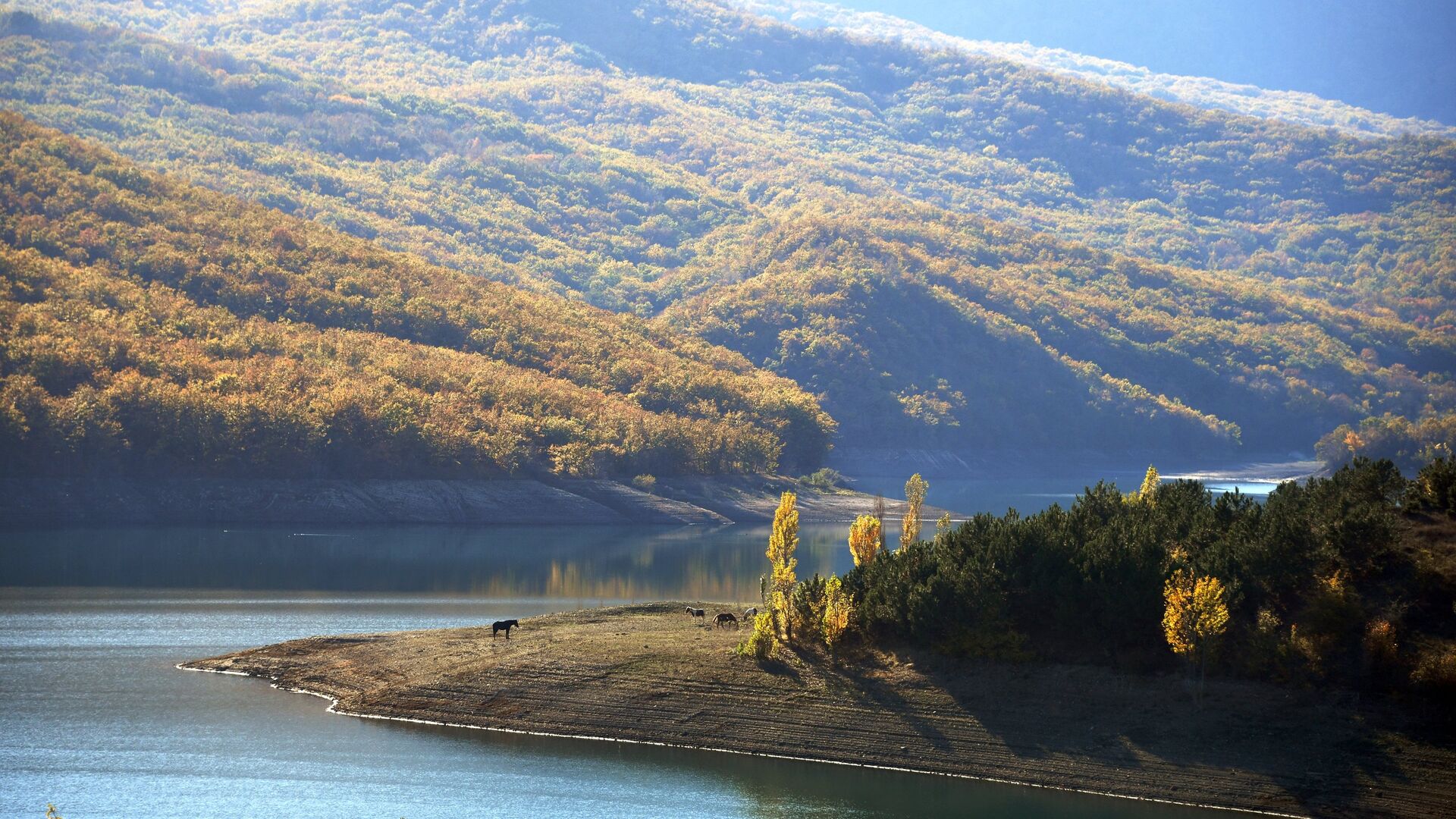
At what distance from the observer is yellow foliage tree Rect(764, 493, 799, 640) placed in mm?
54406

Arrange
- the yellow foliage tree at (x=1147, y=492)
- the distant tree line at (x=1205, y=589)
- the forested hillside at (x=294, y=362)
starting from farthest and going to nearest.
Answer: the forested hillside at (x=294, y=362), the yellow foliage tree at (x=1147, y=492), the distant tree line at (x=1205, y=589)

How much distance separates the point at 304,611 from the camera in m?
72.3

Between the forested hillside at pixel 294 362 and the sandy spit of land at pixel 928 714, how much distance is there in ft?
222

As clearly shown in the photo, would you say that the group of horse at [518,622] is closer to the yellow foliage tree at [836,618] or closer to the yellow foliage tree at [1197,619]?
the yellow foliage tree at [836,618]

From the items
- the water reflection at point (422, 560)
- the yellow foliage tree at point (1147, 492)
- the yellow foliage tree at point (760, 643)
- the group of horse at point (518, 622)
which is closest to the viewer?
the yellow foliage tree at point (760, 643)

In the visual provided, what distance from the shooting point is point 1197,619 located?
46812 mm

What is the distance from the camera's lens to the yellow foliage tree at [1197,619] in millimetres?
46656

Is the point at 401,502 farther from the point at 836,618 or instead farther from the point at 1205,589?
the point at 1205,589

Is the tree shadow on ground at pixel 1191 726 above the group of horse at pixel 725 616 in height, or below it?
below

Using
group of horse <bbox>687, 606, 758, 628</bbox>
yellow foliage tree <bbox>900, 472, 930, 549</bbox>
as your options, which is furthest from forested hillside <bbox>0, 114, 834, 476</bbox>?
group of horse <bbox>687, 606, 758, 628</bbox>

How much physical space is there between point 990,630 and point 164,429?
85391 millimetres

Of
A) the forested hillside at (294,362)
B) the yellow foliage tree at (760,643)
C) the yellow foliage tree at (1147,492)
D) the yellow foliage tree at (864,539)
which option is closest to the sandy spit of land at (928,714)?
the yellow foliage tree at (760,643)

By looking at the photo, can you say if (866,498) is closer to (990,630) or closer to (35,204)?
(35,204)

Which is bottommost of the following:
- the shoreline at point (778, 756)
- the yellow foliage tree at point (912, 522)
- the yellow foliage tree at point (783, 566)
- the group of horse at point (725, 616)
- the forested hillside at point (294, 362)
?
the shoreline at point (778, 756)
